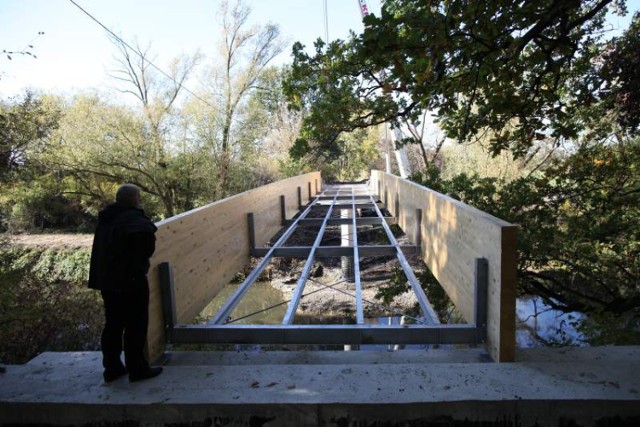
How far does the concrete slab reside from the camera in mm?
2049

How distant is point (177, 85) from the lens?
21.3m

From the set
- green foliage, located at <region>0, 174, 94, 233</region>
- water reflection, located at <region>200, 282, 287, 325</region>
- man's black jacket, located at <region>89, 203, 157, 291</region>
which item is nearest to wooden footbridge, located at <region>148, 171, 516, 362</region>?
man's black jacket, located at <region>89, 203, 157, 291</region>

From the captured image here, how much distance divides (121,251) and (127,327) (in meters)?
0.45

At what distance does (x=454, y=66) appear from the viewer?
11.3 feet

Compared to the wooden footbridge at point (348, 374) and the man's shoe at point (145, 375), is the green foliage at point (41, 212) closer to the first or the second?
the wooden footbridge at point (348, 374)

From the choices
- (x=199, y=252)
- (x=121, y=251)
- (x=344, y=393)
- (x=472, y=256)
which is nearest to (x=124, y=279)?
(x=121, y=251)

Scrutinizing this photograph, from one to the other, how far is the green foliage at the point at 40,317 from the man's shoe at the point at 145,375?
823 centimetres

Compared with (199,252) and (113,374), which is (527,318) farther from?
(113,374)

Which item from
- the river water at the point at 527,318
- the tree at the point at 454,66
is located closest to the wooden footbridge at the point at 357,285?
the tree at the point at 454,66

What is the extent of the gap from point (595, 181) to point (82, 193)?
2271cm

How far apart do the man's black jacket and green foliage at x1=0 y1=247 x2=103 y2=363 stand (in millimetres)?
8272

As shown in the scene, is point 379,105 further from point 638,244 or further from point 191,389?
point 638,244

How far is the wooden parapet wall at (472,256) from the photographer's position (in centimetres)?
237

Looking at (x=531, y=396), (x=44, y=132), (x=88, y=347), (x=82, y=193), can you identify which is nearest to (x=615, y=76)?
(x=531, y=396)
